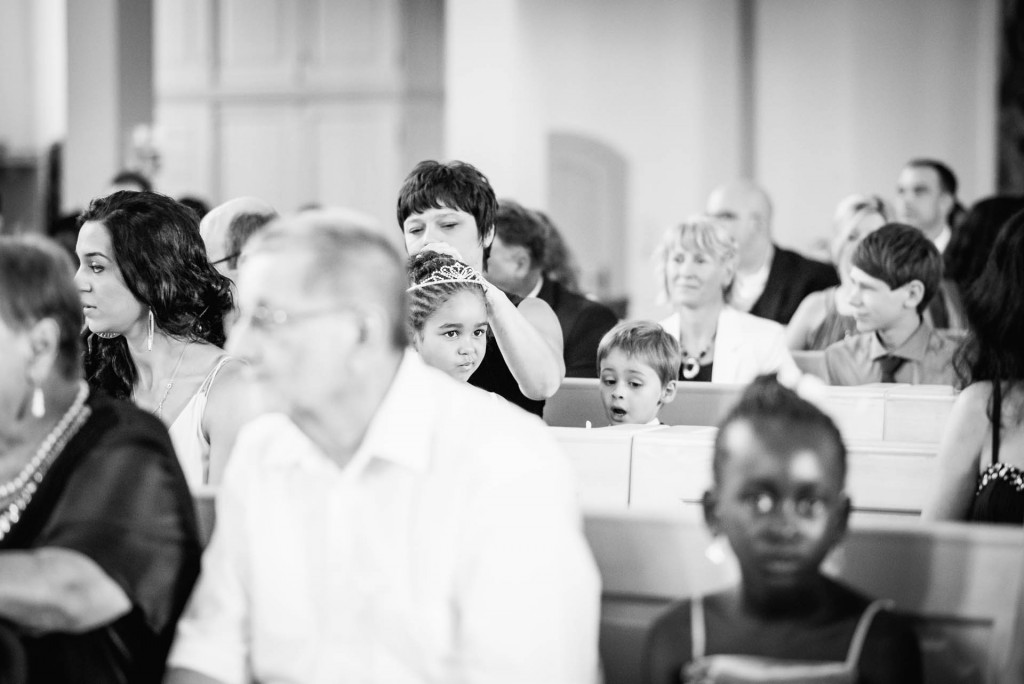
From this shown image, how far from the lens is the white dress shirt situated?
1.66 meters

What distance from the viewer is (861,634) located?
5.41 feet

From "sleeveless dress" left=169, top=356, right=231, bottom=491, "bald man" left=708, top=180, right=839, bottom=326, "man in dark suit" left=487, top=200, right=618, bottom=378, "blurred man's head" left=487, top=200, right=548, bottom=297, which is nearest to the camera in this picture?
"sleeveless dress" left=169, top=356, right=231, bottom=491

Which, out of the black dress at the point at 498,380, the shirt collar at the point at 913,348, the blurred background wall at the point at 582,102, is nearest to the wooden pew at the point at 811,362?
the shirt collar at the point at 913,348

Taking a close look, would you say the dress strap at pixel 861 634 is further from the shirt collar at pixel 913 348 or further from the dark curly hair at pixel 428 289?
the shirt collar at pixel 913 348

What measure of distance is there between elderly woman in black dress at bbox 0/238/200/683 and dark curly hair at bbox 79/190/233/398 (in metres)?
0.88

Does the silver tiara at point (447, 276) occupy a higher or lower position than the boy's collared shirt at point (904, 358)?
higher

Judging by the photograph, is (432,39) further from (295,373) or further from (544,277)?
(295,373)

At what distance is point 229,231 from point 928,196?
3605 mm

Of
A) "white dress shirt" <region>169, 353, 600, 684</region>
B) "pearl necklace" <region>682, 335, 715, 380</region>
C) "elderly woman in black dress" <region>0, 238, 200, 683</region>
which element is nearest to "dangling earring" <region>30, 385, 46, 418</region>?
"elderly woman in black dress" <region>0, 238, 200, 683</region>

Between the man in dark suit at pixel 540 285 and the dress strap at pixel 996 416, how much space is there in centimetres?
198

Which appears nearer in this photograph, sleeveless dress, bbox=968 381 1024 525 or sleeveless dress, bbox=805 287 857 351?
sleeveless dress, bbox=968 381 1024 525

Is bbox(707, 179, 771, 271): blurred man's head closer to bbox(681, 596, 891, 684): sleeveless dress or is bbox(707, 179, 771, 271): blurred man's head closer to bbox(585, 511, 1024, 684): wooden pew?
bbox(585, 511, 1024, 684): wooden pew

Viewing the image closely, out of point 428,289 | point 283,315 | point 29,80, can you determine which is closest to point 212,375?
point 428,289

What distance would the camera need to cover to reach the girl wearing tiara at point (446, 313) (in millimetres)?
2941
